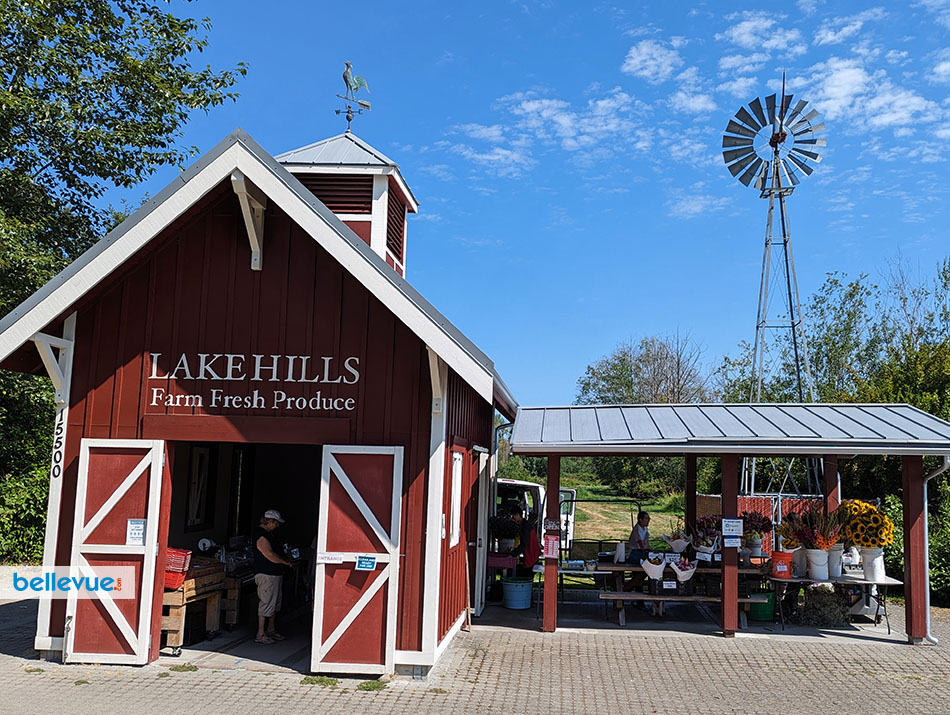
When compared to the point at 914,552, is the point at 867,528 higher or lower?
higher

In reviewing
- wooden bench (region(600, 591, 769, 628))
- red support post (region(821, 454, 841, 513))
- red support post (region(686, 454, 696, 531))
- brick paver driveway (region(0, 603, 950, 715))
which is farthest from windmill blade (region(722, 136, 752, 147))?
brick paver driveway (region(0, 603, 950, 715))

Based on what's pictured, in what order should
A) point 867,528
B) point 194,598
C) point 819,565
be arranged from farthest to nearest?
point 867,528
point 819,565
point 194,598

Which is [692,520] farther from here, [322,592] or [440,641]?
[322,592]

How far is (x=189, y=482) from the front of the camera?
11.2 meters

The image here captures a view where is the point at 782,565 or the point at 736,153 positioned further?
the point at 736,153

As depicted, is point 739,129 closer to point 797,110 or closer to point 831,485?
point 797,110

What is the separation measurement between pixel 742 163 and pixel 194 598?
1584cm

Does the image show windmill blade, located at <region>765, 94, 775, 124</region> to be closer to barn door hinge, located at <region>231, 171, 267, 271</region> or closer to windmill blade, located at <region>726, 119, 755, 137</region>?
windmill blade, located at <region>726, 119, 755, 137</region>

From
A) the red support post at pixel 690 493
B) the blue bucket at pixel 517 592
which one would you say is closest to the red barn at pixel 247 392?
the blue bucket at pixel 517 592

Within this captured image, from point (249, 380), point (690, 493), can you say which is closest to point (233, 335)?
point (249, 380)

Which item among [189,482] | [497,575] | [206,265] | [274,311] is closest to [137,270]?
[206,265]

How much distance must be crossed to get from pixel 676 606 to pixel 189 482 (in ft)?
25.9

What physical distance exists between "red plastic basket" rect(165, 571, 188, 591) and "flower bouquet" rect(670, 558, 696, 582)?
654 cm

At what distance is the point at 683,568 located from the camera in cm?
1156
